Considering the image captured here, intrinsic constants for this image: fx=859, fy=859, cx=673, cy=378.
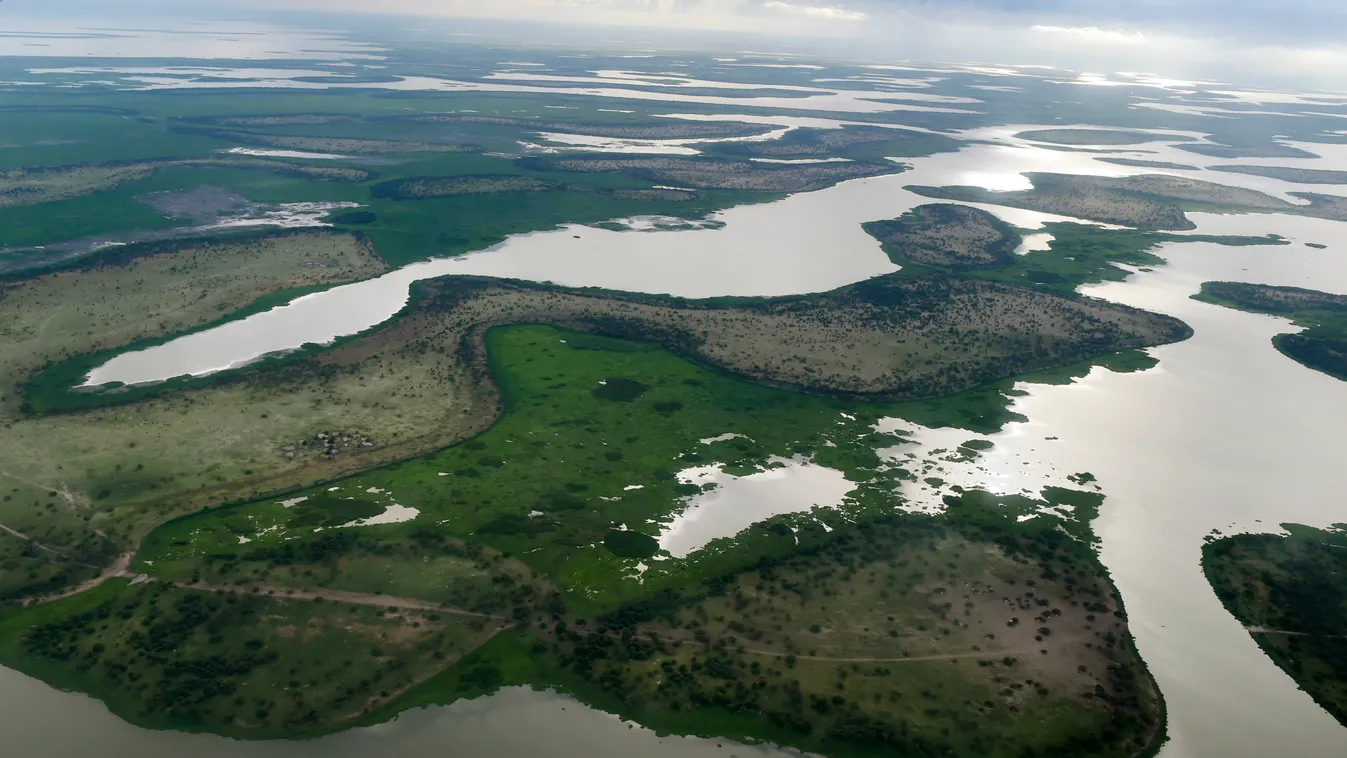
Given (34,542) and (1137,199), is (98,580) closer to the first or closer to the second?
(34,542)

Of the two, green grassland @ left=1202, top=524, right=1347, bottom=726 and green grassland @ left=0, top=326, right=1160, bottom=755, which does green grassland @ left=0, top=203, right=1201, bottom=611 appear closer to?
green grassland @ left=0, top=326, right=1160, bottom=755

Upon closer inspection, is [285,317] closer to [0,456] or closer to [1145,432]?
[0,456]

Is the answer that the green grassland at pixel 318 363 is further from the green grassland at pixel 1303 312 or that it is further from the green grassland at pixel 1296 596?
the green grassland at pixel 1296 596

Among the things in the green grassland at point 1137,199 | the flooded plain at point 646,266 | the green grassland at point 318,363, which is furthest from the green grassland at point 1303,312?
the green grassland at point 1137,199

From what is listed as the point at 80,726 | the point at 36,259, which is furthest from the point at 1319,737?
the point at 36,259

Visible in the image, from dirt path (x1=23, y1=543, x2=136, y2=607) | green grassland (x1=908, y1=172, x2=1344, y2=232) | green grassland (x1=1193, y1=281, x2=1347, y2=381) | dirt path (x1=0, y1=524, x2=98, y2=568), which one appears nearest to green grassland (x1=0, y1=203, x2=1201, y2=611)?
dirt path (x1=0, y1=524, x2=98, y2=568)
